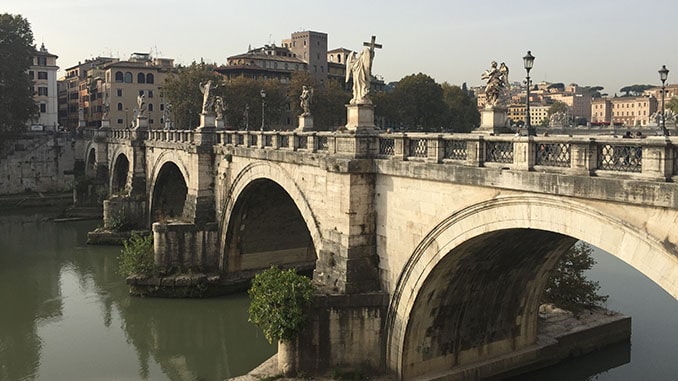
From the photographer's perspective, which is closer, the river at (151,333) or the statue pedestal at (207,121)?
the river at (151,333)

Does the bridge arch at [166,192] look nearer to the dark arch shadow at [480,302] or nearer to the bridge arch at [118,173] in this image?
the bridge arch at [118,173]

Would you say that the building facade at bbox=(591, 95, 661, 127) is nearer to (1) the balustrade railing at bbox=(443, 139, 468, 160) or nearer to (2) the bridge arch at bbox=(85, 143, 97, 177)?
(2) the bridge arch at bbox=(85, 143, 97, 177)

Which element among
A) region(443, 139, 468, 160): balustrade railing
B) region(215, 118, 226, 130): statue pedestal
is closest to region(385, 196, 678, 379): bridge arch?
region(443, 139, 468, 160): balustrade railing

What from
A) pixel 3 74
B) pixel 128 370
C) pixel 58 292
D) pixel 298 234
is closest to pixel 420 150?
pixel 128 370

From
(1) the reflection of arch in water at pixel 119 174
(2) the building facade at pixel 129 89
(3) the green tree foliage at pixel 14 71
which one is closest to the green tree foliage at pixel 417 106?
(2) the building facade at pixel 129 89

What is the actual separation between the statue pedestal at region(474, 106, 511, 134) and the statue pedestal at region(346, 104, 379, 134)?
354 cm

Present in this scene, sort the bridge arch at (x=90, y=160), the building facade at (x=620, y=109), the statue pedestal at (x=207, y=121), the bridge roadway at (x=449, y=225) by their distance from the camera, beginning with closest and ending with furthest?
the bridge roadway at (x=449, y=225) → the statue pedestal at (x=207, y=121) → the bridge arch at (x=90, y=160) → the building facade at (x=620, y=109)

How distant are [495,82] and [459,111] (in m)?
60.8

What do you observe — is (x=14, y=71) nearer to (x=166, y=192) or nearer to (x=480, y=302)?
(x=166, y=192)

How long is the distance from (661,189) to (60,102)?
328 ft

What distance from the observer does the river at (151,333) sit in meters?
19.0

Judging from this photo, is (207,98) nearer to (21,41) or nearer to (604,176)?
(604,176)

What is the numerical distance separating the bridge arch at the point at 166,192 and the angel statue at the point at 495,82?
87.9ft

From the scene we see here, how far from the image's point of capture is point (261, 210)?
27266mm
